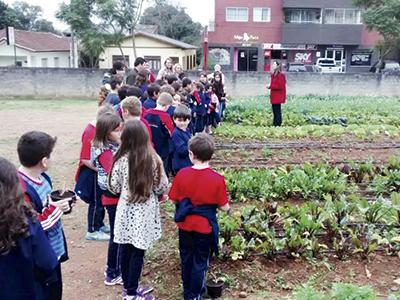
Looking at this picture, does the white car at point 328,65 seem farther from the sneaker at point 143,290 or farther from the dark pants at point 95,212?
the sneaker at point 143,290

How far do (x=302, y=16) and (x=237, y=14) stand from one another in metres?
5.91

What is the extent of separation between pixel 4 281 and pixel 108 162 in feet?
6.55

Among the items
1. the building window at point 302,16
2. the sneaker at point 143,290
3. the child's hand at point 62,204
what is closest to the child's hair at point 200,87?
the sneaker at point 143,290

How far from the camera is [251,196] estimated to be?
700 centimetres

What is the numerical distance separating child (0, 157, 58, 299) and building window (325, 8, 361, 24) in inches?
→ 1691

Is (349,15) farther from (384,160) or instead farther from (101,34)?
(384,160)

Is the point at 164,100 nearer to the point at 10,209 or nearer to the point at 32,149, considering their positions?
the point at 32,149

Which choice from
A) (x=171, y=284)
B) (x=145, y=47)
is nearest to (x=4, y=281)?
(x=171, y=284)

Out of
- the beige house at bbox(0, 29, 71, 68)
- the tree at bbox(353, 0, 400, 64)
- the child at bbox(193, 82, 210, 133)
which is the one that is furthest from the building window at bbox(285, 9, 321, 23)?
the child at bbox(193, 82, 210, 133)

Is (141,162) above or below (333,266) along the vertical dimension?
above

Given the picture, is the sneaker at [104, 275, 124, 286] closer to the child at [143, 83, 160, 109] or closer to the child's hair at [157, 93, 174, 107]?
the child's hair at [157, 93, 174, 107]

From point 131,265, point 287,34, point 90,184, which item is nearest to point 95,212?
point 90,184

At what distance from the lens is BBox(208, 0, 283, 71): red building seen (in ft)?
135

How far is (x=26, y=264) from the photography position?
9.34ft
